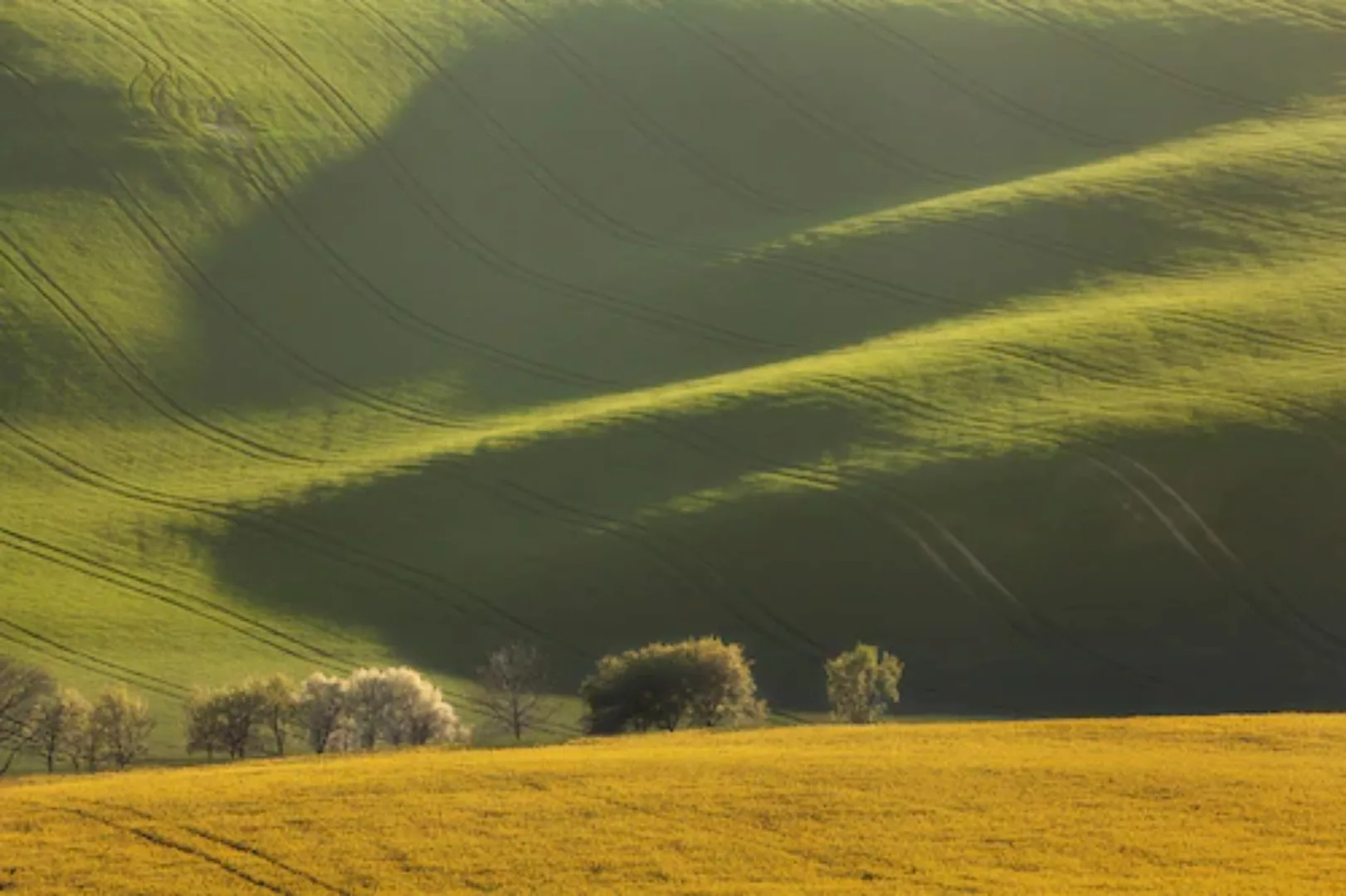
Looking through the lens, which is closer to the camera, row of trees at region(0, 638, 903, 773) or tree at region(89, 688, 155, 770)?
row of trees at region(0, 638, 903, 773)

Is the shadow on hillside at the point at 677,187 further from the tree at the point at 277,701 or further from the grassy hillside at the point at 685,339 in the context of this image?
the tree at the point at 277,701

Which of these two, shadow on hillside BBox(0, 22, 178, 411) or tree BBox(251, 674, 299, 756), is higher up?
shadow on hillside BBox(0, 22, 178, 411)

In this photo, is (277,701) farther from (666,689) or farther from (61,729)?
(666,689)

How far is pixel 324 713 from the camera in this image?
59062mm

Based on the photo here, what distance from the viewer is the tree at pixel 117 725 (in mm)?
57000

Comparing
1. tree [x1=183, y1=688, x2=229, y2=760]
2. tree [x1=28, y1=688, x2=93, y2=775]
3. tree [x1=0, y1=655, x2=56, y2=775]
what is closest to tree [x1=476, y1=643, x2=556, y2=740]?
tree [x1=183, y1=688, x2=229, y2=760]

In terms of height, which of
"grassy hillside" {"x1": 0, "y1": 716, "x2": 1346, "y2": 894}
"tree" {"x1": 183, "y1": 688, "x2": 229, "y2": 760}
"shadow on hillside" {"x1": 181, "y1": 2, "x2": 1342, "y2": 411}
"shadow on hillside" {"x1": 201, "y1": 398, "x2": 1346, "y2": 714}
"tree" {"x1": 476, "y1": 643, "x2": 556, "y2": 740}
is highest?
"shadow on hillside" {"x1": 181, "y1": 2, "x2": 1342, "y2": 411}

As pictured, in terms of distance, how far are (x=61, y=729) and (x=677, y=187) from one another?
2654 inches

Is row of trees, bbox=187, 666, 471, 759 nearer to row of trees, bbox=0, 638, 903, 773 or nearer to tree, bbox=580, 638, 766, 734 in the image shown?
row of trees, bbox=0, 638, 903, 773

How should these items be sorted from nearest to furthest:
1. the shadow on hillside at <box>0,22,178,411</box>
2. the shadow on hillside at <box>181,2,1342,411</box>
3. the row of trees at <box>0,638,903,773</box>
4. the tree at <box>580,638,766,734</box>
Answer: the tree at <box>580,638,766,734</box> → the row of trees at <box>0,638,903,773</box> → the shadow on hillside at <box>0,22,178,411</box> → the shadow on hillside at <box>181,2,1342,411</box>

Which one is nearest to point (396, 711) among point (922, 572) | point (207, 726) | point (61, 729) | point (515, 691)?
point (515, 691)

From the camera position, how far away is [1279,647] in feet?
220

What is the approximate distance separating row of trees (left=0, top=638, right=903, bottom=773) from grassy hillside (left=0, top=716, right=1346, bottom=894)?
15.9m

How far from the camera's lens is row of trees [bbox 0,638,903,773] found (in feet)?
179
